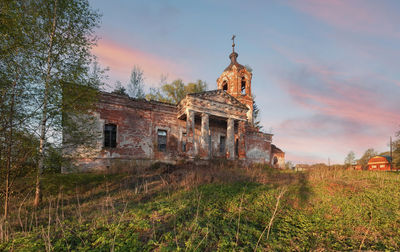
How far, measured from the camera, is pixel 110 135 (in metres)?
15.5

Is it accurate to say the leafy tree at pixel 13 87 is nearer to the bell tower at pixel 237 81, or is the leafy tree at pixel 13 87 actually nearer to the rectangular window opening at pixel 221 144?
the rectangular window opening at pixel 221 144

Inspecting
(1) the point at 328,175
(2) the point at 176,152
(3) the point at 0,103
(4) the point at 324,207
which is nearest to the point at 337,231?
(4) the point at 324,207

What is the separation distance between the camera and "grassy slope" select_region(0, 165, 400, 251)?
4117 millimetres

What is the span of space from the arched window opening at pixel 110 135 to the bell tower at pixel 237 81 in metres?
13.9

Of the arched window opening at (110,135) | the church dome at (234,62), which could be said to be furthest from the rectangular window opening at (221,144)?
the arched window opening at (110,135)

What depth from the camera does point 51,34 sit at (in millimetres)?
7922

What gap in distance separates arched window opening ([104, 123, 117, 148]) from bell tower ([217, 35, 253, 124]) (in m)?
13.9

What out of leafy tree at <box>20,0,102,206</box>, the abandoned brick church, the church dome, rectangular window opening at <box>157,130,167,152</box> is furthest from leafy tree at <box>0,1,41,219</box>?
the church dome

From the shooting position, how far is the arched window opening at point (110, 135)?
15414 mm

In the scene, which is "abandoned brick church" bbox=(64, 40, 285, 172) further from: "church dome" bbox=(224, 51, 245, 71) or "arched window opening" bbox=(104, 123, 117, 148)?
"church dome" bbox=(224, 51, 245, 71)

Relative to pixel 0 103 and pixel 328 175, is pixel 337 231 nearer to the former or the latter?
pixel 328 175

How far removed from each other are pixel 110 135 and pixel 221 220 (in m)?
13.2

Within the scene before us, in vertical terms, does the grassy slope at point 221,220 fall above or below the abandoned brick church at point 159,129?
below

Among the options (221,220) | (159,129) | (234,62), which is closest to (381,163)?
(234,62)
